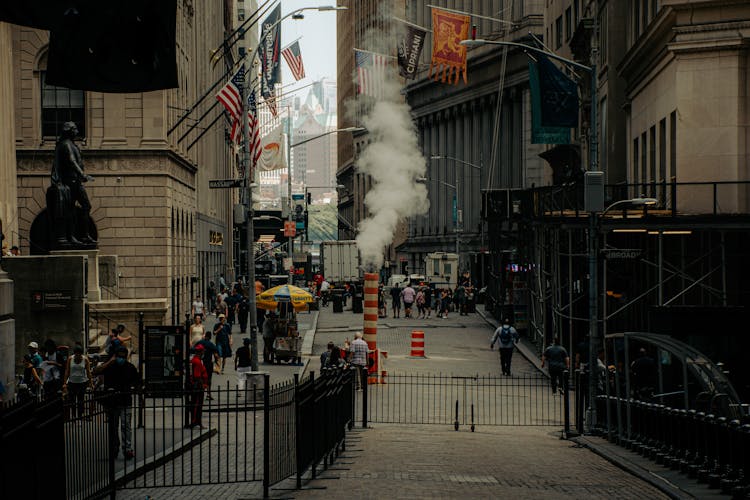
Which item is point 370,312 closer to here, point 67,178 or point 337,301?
point 67,178

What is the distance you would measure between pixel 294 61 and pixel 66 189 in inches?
1227

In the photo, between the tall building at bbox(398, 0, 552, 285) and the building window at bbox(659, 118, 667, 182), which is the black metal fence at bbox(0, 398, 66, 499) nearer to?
the building window at bbox(659, 118, 667, 182)

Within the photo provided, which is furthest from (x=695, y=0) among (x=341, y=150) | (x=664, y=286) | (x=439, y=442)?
(x=341, y=150)

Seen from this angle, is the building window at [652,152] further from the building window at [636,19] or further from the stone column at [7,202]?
the stone column at [7,202]

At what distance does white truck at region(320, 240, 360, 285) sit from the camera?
76.2 m

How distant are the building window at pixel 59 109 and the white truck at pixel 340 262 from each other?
37.7 metres

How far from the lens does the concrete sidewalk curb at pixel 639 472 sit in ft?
45.3

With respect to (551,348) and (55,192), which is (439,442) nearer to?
(551,348)

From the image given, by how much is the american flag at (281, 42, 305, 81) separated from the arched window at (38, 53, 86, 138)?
22.0 meters

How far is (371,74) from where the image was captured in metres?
55.6

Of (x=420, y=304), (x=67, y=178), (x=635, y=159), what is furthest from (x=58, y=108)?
(x=420, y=304)

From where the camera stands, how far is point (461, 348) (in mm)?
41500

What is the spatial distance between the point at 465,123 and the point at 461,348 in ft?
216

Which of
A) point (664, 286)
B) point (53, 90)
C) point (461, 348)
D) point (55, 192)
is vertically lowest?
point (461, 348)
